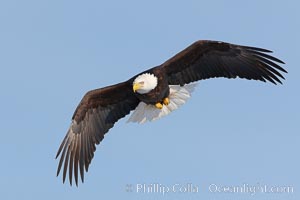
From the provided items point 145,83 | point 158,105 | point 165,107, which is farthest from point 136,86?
point 165,107

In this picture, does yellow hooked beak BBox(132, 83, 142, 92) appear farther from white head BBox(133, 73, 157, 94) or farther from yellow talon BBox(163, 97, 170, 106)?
yellow talon BBox(163, 97, 170, 106)

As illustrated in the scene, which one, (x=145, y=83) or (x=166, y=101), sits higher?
(x=145, y=83)

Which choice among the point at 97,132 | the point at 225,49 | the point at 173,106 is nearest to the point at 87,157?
the point at 97,132

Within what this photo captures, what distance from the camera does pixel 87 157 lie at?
1569 centimetres

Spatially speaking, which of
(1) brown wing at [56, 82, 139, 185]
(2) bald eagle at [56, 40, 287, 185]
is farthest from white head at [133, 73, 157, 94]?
(1) brown wing at [56, 82, 139, 185]

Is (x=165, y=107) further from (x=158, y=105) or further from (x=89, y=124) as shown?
(x=89, y=124)

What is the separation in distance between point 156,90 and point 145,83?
220mm

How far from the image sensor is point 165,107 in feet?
51.6

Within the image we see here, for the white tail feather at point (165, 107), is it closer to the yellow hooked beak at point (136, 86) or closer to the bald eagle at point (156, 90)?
the bald eagle at point (156, 90)

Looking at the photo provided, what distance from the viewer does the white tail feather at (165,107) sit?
15.6 meters

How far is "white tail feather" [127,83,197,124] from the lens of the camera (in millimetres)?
15594

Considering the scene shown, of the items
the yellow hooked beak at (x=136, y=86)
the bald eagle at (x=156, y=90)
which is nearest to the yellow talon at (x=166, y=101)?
the bald eagle at (x=156, y=90)

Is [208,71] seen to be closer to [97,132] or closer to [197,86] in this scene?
[197,86]

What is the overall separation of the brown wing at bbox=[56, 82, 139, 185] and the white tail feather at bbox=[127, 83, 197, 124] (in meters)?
0.17
